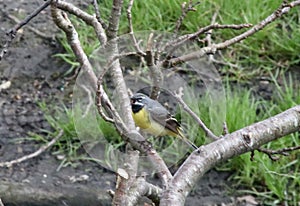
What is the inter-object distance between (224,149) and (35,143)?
6.44 feet

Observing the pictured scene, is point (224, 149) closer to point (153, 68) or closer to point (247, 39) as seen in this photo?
point (153, 68)

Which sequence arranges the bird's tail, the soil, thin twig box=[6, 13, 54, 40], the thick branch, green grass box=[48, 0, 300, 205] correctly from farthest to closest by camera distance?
1. thin twig box=[6, 13, 54, 40]
2. green grass box=[48, 0, 300, 205]
3. the soil
4. the bird's tail
5. the thick branch

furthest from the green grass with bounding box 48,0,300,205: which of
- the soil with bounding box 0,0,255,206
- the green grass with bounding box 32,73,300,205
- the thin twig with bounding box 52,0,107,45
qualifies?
the thin twig with bounding box 52,0,107,45

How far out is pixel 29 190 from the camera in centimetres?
295

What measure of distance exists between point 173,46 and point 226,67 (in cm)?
221

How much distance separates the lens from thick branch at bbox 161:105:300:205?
1313 mm

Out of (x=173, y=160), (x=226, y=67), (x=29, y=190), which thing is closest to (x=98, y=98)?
(x=173, y=160)

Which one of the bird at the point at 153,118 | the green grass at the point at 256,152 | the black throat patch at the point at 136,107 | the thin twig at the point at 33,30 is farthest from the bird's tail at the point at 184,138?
the thin twig at the point at 33,30

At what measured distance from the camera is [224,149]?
143 centimetres

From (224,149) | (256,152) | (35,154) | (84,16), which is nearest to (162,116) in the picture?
(224,149)

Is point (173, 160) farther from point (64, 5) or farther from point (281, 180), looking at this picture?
point (281, 180)

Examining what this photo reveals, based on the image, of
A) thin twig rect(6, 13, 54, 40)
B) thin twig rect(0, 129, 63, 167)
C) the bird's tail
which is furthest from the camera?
thin twig rect(6, 13, 54, 40)

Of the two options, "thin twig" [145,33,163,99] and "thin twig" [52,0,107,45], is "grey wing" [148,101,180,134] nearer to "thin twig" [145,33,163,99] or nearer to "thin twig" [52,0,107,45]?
"thin twig" [145,33,163,99]

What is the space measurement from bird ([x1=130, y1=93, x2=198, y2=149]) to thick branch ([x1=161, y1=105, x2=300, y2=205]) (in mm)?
83
